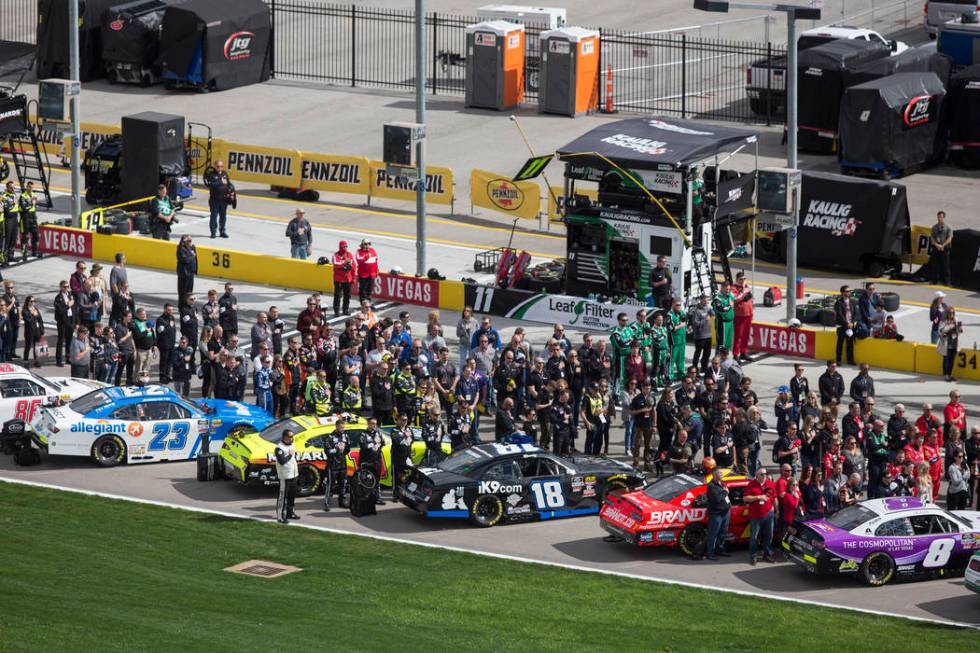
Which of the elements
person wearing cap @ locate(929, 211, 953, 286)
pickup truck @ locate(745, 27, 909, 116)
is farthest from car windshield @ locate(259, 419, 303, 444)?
pickup truck @ locate(745, 27, 909, 116)

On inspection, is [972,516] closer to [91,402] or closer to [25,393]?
[91,402]

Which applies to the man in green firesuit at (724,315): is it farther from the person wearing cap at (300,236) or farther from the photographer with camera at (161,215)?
the photographer with camera at (161,215)

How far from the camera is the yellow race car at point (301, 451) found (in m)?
27.2

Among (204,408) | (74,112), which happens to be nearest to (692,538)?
(204,408)

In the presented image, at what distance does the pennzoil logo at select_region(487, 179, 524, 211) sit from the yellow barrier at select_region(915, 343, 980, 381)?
13.6 m

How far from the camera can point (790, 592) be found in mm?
24359

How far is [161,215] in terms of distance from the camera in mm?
41438

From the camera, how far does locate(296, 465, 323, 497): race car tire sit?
27.4 m

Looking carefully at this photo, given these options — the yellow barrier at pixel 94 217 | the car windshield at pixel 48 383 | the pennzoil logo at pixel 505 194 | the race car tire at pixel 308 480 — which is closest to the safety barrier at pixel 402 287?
the yellow barrier at pixel 94 217

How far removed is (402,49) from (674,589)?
39.5m

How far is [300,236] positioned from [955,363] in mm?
14576

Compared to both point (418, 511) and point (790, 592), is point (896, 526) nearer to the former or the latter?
point (790, 592)

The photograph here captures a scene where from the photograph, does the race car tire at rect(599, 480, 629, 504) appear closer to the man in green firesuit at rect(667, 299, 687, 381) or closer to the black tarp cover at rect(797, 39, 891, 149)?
the man in green firesuit at rect(667, 299, 687, 381)

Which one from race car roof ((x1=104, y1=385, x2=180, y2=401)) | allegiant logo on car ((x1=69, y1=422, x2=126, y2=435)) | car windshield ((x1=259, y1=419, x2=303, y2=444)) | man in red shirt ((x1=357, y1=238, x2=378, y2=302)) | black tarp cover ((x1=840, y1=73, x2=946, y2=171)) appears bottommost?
allegiant logo on car ((x1=69, y1=422, x2=126, y2=435))
